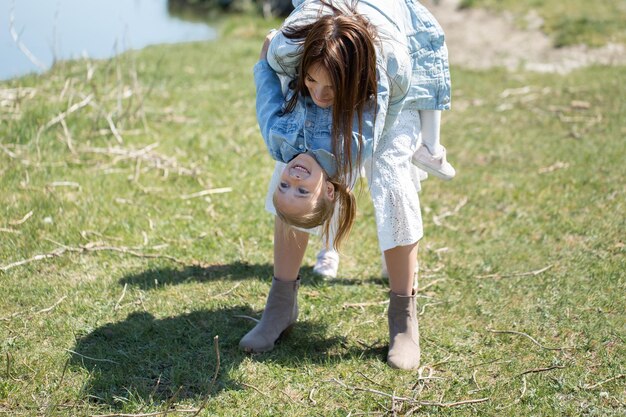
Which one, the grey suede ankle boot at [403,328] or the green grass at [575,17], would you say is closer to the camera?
the grey suede ankle boot at [403,328]

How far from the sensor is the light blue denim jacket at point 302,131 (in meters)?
2.73

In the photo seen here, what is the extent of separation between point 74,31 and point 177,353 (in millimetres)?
6034

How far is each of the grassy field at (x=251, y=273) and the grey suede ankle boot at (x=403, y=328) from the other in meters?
0.07

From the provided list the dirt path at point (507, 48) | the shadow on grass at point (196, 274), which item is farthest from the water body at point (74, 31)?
the dirt path at point (507, 48)

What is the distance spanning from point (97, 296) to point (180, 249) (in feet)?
2.07

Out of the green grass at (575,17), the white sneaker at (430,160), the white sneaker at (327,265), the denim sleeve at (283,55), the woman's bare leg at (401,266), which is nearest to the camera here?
the denim sleeve at (283,55)

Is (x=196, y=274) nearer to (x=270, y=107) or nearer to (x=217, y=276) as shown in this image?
(x=217, y=276)

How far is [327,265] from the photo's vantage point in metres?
3.77

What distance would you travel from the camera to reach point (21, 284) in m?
3.52

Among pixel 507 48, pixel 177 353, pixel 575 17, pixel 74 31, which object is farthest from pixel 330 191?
pixel 575 17

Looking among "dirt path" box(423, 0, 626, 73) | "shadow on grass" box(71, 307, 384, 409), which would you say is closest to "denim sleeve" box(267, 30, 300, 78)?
"shadow on grass" box(71, 307, 384, 409)

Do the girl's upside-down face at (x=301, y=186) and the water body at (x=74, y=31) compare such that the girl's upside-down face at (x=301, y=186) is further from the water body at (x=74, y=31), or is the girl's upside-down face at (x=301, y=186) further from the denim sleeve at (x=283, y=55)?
the water body at (x=74, y=31)

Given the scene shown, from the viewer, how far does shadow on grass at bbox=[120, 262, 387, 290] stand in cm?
363

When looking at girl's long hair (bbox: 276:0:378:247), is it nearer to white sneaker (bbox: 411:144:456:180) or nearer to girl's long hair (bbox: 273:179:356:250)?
girl's long hair (bbox: 273:179:356:250)
